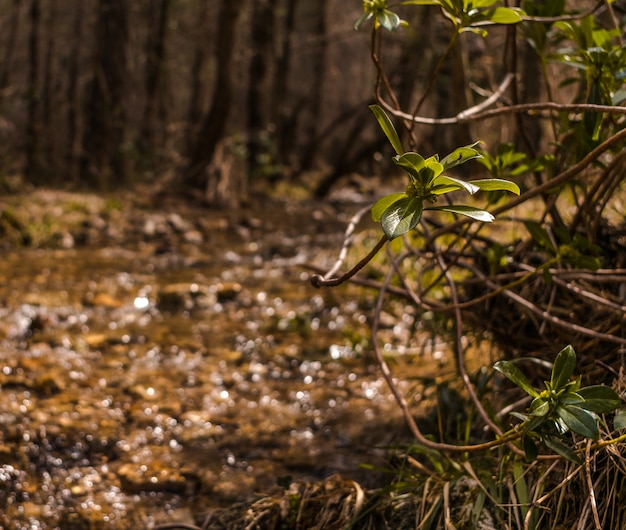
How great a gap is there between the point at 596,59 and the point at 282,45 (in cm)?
1113

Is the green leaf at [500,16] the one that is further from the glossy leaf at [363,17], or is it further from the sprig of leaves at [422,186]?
the sprig of leaves at [422,186]

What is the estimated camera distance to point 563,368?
1116 millimetres

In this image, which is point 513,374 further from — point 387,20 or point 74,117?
point 74,117

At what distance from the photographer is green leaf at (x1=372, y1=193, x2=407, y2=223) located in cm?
101

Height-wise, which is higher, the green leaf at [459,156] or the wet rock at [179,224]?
the green leaf at [459,156]

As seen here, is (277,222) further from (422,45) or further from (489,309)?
(489,309)

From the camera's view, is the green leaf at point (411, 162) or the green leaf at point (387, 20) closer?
the green leaf at point (411, 162)

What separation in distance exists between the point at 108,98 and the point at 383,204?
9.43 m

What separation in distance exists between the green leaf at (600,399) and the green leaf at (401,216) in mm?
431

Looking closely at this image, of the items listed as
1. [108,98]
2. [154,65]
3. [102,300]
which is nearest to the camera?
[102,300]

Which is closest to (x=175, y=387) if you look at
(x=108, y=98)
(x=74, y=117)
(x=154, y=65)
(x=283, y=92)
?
(x=108, y=98)

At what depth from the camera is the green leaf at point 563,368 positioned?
1.11 meters

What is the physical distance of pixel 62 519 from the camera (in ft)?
6.23

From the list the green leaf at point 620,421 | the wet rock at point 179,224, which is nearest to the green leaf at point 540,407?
the green leaf at point 620,421
